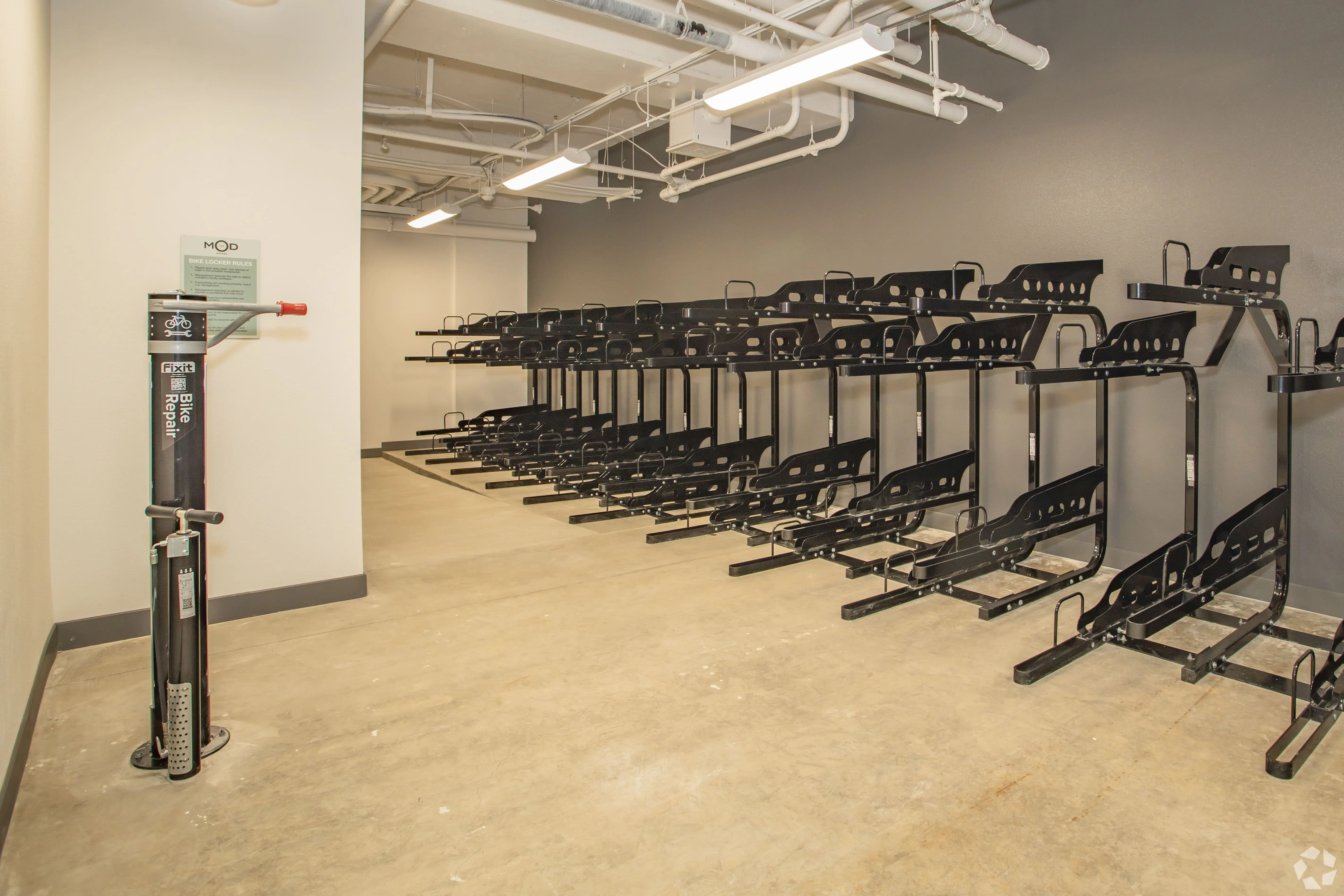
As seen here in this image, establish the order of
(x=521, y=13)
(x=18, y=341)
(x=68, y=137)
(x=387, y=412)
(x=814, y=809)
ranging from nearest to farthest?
(x=814, y=809), (x=18, y=341), (x=68, y=137), (x=521, y=13), (x=387, y=412)

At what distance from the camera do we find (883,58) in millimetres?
5332

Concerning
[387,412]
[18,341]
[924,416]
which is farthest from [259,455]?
[387,412]

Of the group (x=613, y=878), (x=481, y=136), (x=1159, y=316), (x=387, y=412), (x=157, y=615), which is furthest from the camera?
(x=387, y=412)

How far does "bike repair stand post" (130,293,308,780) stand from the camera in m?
2.40

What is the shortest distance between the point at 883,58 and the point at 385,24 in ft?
10.8

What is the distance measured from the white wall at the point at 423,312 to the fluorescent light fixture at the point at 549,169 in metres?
3.52

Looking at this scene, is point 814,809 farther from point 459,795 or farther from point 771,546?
point 771,546

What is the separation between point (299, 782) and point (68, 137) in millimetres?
2974

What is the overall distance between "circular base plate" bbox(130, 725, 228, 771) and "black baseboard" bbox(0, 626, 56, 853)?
0.98 feet

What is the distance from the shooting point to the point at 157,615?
7.92 ft

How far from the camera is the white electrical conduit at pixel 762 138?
6074mm

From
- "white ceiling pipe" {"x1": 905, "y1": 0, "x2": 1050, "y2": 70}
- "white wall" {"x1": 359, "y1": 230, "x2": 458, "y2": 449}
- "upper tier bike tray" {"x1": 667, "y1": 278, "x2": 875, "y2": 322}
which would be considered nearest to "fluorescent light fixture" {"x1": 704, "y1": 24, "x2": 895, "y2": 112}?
"white ceiling pipe" {"x1": 905, "y1": 0, "x2": 1050, "y2": 70}

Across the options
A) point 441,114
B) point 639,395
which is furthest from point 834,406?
point 441,114

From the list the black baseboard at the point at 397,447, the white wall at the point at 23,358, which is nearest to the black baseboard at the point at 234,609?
the white wall at the point at 23,358
